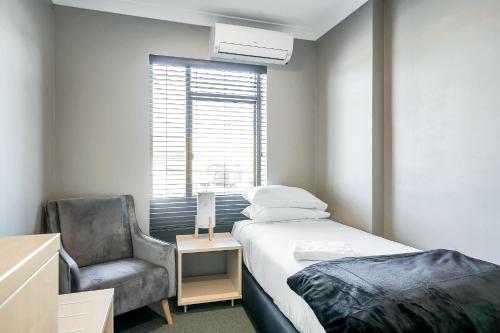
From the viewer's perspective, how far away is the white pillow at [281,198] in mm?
2777

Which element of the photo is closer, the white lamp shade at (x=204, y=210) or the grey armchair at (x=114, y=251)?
the grey armchair at (x=114, y=251)

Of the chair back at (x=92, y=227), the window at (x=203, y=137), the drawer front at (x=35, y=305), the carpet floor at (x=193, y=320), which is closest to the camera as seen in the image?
the drawer front at (x=35, y=305)

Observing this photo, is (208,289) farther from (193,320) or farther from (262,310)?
(262,310)

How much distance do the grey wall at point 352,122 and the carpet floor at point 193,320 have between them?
131 cm

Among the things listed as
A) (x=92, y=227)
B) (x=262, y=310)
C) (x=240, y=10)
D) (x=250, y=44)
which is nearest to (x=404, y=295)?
(x=262, y=310)

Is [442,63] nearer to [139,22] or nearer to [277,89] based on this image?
[277,89]

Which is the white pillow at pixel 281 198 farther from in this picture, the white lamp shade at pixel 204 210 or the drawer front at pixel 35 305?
the drawer front at pixel 35 305

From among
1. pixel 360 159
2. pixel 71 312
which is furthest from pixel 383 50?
pixel 71 312

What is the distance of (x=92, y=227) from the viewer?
2.46m

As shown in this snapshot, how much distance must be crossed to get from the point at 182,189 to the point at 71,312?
1751mm

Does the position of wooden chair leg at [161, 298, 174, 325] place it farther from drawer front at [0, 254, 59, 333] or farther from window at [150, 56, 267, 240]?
drawer front at [0, 254, 59, 333]

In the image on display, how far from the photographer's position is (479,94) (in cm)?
180

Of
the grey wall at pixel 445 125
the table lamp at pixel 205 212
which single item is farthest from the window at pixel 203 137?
the grey wall at pixel 445 125

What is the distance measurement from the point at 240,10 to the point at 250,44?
1.05 feet
